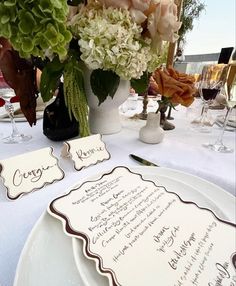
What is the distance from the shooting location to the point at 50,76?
1.57ft

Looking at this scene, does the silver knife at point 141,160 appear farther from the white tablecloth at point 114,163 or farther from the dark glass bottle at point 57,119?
the dark glass bottle at point 57,119

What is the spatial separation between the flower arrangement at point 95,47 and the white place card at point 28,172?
15 cm

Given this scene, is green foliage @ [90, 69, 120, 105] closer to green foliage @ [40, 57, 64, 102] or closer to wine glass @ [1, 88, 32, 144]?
green foliage @ [40, 57, 64, 102]

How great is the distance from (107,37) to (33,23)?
144mm

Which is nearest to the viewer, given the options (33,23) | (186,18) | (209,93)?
(33,23)

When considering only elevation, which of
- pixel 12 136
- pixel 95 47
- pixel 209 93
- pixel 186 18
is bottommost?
pixel 12 136

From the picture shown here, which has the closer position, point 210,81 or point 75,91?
point 75,91

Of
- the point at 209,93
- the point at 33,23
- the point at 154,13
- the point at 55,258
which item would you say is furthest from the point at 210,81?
the point at 55,258

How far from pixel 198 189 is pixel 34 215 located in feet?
0.83

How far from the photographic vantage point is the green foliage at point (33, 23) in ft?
1.09

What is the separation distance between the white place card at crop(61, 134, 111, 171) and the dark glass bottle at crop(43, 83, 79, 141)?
101 mm

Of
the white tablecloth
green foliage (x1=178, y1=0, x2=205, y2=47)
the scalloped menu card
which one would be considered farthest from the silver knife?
green foliage (x1=178, y1=0, x2=205, y2=47)

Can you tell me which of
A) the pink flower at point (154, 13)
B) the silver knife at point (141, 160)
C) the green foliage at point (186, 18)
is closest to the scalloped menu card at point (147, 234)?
the silver knife at point (141, 160)

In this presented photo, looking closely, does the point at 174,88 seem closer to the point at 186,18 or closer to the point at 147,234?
the point at 147,234
